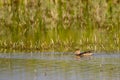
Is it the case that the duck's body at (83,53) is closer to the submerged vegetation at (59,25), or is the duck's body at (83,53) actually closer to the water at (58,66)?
the water at (58,66)

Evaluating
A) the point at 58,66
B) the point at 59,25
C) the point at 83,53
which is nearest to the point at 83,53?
Answer: the point at 83,53

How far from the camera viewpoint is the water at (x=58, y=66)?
30.5 meters

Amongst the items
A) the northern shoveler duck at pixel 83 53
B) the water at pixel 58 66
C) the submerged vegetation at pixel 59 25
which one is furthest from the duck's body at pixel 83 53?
the submerged vegetation at pixel 59 25

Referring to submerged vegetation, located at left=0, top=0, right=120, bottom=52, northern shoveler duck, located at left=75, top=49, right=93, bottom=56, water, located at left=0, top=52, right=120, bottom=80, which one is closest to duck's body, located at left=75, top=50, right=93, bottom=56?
northern shoveler duck, located at left=75, top=49, right=93, bottom=56

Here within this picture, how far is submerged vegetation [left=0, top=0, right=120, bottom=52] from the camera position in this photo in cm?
4325

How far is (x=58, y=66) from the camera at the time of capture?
3453 cm

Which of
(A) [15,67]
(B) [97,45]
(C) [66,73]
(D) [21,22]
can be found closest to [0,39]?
(D) [21,22]

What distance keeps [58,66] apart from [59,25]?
14548 millimetres

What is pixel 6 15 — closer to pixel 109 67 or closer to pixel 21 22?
pixel 21 22

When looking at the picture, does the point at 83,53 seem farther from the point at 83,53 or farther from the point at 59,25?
the point at 59,25

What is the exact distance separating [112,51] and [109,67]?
6488 mm

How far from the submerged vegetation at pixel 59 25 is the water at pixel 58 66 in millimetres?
2636

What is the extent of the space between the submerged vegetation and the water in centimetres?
264

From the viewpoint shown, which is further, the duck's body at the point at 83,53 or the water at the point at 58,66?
the duck's body at the point at 83,53
